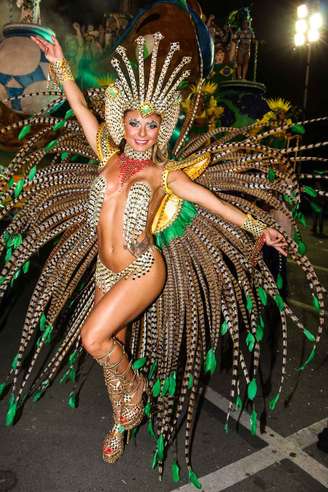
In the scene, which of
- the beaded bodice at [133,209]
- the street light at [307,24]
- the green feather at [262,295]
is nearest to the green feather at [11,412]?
the beaded bodice at [133,209]

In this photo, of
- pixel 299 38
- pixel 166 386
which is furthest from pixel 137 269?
pixel 299 38

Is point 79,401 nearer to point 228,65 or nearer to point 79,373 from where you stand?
point 79,373

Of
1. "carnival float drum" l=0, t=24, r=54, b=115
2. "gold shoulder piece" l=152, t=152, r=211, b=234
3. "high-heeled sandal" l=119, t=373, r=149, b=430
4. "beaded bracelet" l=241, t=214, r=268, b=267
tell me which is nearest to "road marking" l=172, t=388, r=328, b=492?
"high-heeled sandal" l=119, t=373, r=149, b=430

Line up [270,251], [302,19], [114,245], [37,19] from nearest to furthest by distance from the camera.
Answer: [114,245] → [270,251] → [37,19] → [302,19]

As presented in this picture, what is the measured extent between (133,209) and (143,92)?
635 millimetres

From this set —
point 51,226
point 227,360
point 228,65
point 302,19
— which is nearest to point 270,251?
point 227,360

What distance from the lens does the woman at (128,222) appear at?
91.0 inches

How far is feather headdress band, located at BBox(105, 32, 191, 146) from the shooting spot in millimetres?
2262

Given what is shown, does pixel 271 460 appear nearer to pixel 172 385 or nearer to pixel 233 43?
pixel 172 385

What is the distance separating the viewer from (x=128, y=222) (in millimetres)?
2312

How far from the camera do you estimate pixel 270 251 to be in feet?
17.7

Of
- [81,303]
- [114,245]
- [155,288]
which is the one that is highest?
[114,245]

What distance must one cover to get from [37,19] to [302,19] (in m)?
8.76

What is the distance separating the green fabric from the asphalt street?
1336mm
